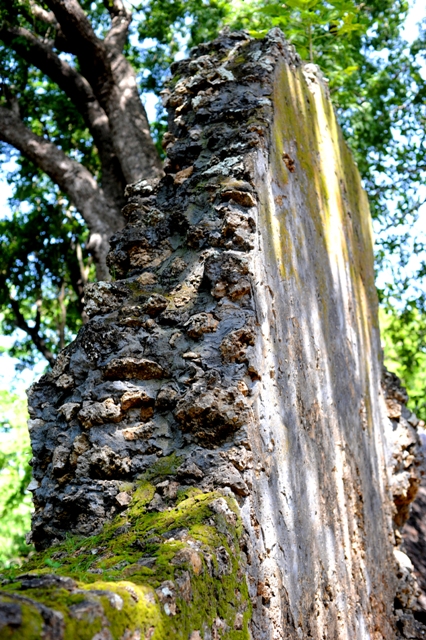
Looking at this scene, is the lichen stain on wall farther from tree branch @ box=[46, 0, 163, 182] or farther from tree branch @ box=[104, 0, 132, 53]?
tree branch @ box=[104, 0, 132, 53]

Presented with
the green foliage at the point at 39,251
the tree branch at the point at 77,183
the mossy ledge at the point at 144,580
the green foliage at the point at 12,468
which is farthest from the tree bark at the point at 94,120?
the green foliage at the point at 12,468

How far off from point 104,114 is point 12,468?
8.05 metres

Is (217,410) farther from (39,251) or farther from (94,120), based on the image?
(39,251)

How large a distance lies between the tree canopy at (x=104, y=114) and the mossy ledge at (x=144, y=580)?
14.0 ft

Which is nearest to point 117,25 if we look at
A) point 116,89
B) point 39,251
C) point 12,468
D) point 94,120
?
point 116,89

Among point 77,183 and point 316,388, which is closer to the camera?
point 316,388

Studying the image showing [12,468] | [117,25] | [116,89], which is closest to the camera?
[116,89]

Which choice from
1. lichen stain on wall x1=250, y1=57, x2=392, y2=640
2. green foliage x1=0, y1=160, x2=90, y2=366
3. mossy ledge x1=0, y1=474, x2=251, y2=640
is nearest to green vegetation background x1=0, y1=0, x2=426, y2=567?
green foliage x1=0, y1=160, x2=90, y2=366

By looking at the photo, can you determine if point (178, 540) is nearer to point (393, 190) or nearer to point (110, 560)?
point (110, 560)

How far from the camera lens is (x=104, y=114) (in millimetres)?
8883

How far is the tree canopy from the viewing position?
8266 mm

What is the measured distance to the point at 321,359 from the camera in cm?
426

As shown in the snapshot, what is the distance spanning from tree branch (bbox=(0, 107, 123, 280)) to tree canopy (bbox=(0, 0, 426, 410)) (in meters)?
0.01

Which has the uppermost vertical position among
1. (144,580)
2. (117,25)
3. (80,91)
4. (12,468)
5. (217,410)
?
(117,25)
